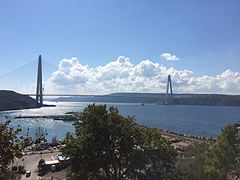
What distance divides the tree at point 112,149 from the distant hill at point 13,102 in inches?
6309

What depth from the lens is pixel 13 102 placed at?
186m

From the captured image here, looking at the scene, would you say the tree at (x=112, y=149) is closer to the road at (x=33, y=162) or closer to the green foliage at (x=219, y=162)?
the green foliage at (x=219, y=162)

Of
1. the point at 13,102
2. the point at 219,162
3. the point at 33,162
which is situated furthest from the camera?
the point at 13,102

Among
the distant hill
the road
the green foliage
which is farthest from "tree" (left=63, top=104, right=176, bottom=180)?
the distant hill

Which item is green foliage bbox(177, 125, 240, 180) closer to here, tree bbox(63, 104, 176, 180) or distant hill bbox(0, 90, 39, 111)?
tree bbox(63, 104, 176, 180)

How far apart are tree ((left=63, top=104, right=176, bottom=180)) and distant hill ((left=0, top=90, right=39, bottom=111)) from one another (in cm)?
16025

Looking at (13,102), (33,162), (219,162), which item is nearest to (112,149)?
(219,162)

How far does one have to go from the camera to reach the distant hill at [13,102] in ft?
597

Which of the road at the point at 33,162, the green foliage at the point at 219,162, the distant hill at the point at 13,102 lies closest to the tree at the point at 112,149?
the green foliage at the point at 219,162

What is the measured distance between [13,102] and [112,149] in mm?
170090

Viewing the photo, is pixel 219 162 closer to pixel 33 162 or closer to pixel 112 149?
pixel 112 149

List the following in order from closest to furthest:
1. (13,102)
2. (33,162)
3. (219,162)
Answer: (219,162) < (33,162) < (13,102)

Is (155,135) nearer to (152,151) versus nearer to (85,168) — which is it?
(152,151)

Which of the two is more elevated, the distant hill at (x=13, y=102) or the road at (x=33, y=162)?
the distant hill at (x=13, y=102)
